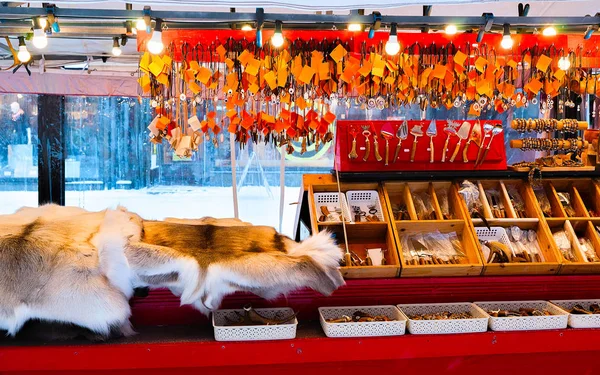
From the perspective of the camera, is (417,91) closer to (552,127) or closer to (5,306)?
(552,127)

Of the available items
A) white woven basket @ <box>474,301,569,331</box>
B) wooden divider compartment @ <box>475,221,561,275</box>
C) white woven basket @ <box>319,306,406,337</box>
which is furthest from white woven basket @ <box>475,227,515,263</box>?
white woven basket @ <box>319,306,406,337</box>

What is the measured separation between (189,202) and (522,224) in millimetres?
6380

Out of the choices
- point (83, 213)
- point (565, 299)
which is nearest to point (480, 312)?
point (565, 299)

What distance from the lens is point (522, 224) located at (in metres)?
3.51

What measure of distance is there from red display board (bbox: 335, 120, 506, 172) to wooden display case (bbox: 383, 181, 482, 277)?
15 centimetres

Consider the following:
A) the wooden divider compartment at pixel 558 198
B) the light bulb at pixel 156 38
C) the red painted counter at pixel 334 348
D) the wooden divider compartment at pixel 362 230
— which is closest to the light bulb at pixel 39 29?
the light bulb at pixel 156 38

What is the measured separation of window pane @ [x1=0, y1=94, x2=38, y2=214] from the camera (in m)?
7.64

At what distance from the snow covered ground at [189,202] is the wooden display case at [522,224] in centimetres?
490

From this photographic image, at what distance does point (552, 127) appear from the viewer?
4.07m

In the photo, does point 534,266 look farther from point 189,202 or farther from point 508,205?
point 189,202

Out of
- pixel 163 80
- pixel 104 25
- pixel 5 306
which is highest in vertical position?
pixel 104 25

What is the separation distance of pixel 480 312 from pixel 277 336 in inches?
43.3

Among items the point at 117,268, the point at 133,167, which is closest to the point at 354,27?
the point at 117,268

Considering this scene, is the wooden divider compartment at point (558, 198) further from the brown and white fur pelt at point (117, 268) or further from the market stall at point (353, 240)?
the brown and white fur pelt at point (117, 268)
